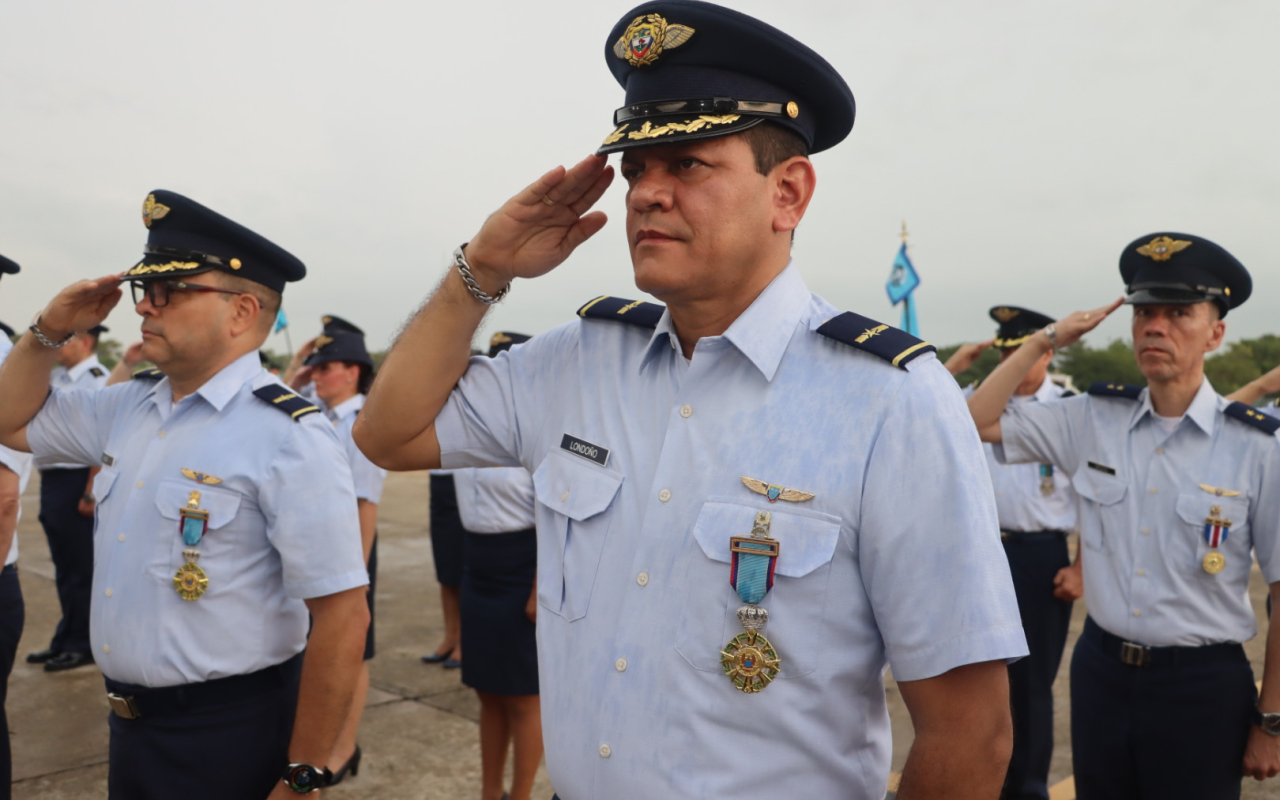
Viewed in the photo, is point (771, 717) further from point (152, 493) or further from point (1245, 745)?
point (1245, 745)

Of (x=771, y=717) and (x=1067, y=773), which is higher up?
(x=771, y=717)

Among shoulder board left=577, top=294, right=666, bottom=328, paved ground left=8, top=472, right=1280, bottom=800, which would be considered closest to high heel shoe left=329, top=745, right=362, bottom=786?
paved ground left=8, top=472, right=1280, bottom=800

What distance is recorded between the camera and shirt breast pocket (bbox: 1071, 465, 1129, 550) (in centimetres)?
357

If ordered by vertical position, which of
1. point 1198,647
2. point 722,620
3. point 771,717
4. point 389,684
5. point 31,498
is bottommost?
point 31,498

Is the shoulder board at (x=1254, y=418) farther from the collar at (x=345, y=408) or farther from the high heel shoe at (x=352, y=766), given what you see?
the collar at (x=345, y=408)

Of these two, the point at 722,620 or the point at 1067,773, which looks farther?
the point at 1067,773

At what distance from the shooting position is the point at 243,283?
3.02 m

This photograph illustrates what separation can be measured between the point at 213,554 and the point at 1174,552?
129 inches

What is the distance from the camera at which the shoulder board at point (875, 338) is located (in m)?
1.54

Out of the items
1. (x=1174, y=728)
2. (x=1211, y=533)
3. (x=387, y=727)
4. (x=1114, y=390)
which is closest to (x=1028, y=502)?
(x=1114, y=390)

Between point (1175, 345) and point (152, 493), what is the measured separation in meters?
3.62

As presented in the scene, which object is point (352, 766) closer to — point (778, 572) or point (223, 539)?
point (223, 539)

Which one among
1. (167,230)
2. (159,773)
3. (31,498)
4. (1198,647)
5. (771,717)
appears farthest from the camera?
(31,498)

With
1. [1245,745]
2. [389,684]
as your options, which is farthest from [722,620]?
[389,684]
